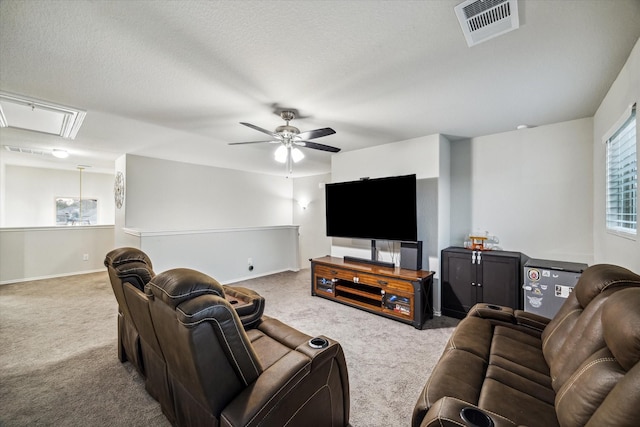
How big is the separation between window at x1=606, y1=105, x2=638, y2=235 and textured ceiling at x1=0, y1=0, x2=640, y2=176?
0.43m

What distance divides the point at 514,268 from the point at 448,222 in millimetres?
981

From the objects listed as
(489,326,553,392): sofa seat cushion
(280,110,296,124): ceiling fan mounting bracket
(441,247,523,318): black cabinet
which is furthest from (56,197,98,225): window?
(489,326,553,392): sofa seat cushion

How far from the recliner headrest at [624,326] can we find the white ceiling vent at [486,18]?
1425 mm

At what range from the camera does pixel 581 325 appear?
4.58 feet

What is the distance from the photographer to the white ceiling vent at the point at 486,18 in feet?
4.48

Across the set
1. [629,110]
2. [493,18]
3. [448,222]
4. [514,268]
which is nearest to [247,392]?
[493,18]

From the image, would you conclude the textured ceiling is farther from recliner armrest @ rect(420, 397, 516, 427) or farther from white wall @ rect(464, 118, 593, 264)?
recliner armrest @ rect(420, 397, 516, 427)

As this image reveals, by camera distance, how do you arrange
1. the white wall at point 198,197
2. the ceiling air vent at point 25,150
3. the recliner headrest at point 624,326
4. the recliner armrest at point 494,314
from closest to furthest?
the recliner headrest at point 624,326 < the recliner armrest at point 494,314 < the ceiling air vent at point 25,150 < the white wall at point 198,197

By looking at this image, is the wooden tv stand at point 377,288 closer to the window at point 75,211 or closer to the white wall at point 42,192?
the white wall at point 42,192

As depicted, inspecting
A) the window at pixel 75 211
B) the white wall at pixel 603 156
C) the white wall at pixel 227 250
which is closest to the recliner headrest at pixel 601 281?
the white wall at pixel 603 156

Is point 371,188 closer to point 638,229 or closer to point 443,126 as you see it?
point 443,126

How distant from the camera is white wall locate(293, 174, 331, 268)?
6.61m

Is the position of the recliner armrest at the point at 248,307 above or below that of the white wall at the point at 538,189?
below

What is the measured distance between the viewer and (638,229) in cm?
168
